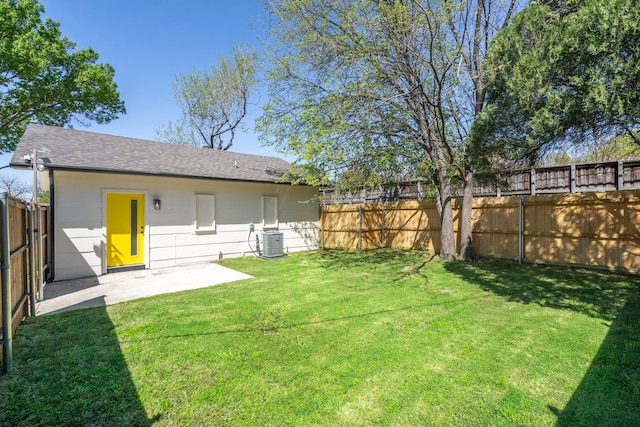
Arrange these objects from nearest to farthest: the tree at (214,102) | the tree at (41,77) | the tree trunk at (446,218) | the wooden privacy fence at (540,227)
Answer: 1. the wooden privacy fence at (540,227)
2. the tree trunk at (446,218)
3. the tree at (41,77)
4. the tree at (214,102)

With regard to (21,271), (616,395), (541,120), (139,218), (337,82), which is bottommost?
(616,395)

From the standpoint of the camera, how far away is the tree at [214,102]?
17.8 metres

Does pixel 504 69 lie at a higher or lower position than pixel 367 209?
higher

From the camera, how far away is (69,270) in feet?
22.6

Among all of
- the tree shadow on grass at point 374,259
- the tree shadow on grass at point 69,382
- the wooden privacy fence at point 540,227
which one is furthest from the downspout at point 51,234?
the wooden privacy fence at point 540,227

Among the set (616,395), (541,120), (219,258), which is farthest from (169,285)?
(541,120)

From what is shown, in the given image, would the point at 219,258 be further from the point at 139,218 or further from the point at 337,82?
the point at 337,82

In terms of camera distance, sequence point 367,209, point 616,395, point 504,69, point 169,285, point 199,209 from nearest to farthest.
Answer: point 616,395 < point 504,69 < point 169,285 < point 199,209 < point 367,209

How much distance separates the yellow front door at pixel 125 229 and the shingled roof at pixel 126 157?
35.5 inches

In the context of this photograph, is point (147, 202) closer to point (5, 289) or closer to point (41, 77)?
point (5, 289)

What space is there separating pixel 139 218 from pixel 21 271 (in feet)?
13.6

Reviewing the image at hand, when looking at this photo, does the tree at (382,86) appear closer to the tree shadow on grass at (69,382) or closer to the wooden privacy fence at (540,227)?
the wooden privacy fence at (540,227)

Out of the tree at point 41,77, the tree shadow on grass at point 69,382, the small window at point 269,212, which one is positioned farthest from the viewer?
the tree at point 41,77

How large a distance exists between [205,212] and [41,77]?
12566 millimetres
